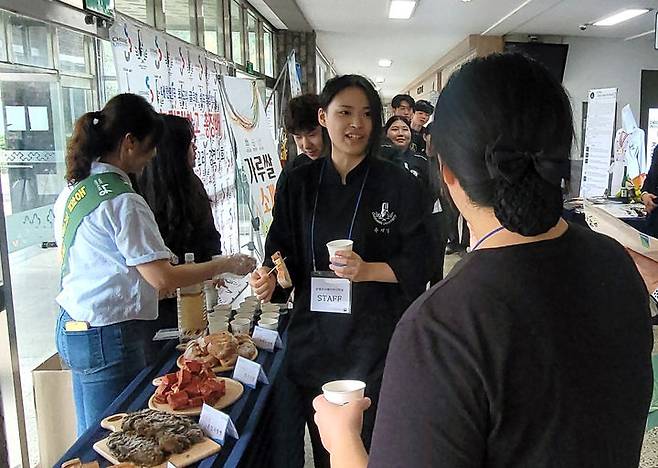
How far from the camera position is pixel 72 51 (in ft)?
7.16

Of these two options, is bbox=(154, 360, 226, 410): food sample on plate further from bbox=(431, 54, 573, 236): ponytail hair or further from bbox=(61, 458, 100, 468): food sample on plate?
bbox=(431, 54, 573, 236): ponytail hair

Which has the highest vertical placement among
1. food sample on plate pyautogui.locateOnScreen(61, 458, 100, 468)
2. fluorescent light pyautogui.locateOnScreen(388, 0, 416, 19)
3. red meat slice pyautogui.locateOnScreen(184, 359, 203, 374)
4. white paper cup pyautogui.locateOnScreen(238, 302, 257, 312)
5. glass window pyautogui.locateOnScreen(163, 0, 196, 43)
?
fluorescent light pyautogui.locateOnScreen(388, 0, 416, 19)

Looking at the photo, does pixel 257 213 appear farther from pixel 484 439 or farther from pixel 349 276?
pixel 484 439

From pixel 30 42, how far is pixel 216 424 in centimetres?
139

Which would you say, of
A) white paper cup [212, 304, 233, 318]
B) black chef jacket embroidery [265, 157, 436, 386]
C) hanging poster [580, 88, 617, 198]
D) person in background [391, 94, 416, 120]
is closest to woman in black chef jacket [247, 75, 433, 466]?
black chef jacket embroidery [265, 157, 436, 386]

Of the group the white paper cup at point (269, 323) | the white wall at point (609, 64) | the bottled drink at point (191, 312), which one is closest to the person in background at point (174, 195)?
the bottled drink at point (191, 312)

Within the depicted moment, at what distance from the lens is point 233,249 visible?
4594mm

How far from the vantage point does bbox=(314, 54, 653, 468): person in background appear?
2.00 feet

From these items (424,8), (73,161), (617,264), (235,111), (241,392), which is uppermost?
(424,8)

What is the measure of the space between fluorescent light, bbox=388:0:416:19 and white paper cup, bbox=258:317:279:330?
14.6 feet

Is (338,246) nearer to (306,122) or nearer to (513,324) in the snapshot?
(513,324)

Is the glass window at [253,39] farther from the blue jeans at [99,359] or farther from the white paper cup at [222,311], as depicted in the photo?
the blue jeans at [99,359]

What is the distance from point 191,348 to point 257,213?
1.87 metres

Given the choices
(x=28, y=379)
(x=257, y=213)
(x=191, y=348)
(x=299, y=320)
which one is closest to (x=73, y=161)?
(x=191, y=348)
